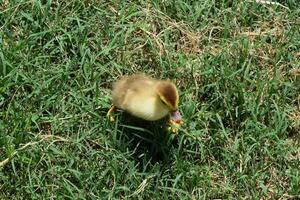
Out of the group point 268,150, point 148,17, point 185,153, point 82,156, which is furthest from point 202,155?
point 148,17

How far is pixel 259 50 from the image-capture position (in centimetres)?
535

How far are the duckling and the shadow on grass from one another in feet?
0.43

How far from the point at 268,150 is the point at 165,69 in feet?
Result: 2.71

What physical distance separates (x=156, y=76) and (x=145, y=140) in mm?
518

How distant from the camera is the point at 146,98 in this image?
15.0 ft

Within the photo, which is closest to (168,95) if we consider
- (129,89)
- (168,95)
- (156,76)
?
(168,95)

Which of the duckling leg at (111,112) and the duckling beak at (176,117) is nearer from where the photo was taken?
the duckling beak at (176,117)

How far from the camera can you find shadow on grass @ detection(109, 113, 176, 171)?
480cm

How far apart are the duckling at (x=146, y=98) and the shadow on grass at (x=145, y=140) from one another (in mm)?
132

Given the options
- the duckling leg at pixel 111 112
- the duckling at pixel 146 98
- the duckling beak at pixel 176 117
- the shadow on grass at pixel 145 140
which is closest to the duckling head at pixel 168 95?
the duckling at pixel 146 98

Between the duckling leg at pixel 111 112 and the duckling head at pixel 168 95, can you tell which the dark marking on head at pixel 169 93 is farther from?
the duckling leg at pixel 111 112

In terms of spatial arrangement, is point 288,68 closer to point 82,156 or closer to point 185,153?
point 185,153

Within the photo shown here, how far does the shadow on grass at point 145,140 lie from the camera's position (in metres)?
4.80

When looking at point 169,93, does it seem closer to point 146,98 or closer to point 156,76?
point 146,98
